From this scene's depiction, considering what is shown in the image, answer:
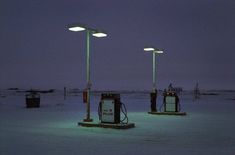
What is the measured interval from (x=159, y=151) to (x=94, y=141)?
2.28 metres

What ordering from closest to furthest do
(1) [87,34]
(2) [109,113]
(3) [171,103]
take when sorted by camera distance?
(2) [109,113], (1) [87,34], (3) [171,103]

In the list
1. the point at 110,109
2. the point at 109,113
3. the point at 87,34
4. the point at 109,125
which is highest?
the point at 87,34

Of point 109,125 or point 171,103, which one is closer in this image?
point 109,125

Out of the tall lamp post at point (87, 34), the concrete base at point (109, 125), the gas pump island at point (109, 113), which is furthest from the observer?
the tall lamp post at point (87, 34)

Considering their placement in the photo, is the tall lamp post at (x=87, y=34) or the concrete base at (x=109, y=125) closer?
the concrete base at (x=109, y=125)

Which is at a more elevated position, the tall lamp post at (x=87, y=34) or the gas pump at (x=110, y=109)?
the tall lamp post at (x=87, y=34)

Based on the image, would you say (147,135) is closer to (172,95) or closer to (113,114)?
(113,114)

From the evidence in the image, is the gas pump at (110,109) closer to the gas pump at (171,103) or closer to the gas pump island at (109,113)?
the gas pump island at (109,113)

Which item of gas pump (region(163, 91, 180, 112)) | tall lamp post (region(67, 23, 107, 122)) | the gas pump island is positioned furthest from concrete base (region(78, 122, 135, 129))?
gas pump (region(163, 91, 180, 112))

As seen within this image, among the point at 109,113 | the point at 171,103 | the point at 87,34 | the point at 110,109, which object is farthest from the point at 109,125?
the point at 171,103

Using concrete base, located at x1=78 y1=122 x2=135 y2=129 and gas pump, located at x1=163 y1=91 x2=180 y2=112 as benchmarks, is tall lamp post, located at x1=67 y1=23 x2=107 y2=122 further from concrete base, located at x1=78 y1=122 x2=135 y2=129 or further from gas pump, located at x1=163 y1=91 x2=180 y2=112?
gas pump, located at x1=163 y1=91 x2=180 y2=112

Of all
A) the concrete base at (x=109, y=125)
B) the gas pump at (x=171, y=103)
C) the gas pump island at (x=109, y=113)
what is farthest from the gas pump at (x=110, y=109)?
the gas pump at (x=171, y=103)

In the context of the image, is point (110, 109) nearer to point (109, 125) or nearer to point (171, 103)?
point (109, 125)

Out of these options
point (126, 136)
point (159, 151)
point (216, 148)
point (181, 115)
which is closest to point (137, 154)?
point (159, 151)
